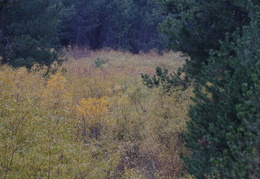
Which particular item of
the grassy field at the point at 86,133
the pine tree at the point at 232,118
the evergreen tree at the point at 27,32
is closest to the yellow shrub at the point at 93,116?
the grassy field at the point at 86,133

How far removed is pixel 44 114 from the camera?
20.2 feet

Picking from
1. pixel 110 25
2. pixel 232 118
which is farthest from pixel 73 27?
pixel 232 118

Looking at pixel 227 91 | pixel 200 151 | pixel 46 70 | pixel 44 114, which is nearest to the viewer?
pixel 227 91

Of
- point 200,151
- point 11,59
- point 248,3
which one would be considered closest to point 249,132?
point 200,151

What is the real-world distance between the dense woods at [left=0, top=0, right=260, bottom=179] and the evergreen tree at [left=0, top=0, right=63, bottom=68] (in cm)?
5

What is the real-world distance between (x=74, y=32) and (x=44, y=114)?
84.5 feet

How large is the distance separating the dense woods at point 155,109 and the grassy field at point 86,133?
0.07ft

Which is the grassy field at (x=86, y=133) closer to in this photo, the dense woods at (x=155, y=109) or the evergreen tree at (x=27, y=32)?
the dense woods at (x=155, y=109)

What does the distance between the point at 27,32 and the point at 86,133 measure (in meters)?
8.51

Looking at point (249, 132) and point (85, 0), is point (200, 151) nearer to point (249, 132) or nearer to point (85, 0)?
point (249, 132)

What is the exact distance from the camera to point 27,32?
1452 centimetres

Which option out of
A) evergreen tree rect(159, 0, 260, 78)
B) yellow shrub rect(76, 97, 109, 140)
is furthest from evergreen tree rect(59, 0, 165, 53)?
evergreen tree rect(159, 0, 260, 78)

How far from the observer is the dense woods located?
4.19 meters

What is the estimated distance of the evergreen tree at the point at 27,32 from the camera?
1340 cm
